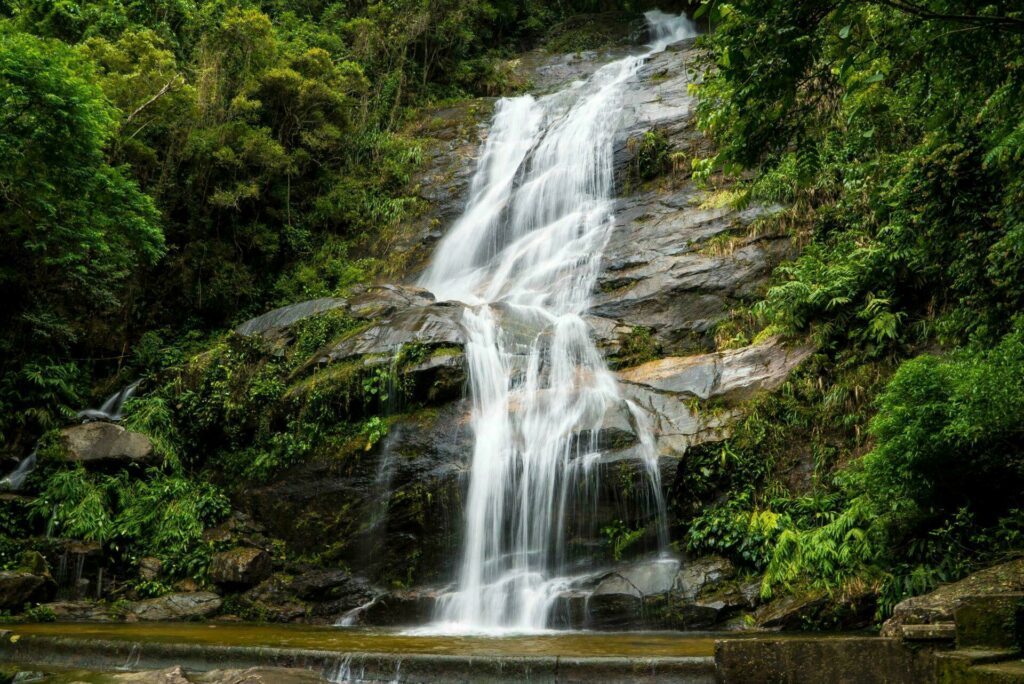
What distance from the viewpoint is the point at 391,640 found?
7.91 m

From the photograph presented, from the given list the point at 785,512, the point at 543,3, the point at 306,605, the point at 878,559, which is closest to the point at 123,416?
the point at 306,605

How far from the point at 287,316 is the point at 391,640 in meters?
8.71

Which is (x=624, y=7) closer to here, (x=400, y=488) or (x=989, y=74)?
(x=400, y=488)

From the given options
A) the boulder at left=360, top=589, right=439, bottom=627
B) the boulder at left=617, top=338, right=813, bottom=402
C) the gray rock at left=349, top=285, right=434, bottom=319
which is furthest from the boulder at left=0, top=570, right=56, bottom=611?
the boulder at left=617, top=338, right=813, bottom=402

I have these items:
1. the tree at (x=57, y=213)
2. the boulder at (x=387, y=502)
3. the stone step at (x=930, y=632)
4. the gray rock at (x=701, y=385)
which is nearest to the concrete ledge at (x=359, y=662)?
the stone step at (x=930, y=632)

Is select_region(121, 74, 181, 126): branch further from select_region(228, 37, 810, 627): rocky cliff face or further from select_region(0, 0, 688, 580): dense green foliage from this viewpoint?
select_region(228, 37, 810, 627): rocky cliff face

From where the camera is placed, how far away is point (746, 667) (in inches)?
187

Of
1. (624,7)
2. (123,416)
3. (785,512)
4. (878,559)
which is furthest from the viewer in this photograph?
(624,7)

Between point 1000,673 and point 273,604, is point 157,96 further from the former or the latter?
point 1000,673

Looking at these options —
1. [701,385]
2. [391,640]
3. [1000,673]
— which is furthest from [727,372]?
[1000,673]

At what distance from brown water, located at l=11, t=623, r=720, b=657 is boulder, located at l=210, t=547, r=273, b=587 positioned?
146 cm

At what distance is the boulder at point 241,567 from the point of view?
36.6ft

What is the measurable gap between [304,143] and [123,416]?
382 inches

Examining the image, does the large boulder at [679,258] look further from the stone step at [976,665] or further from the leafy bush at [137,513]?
the stone step at [976,665]
